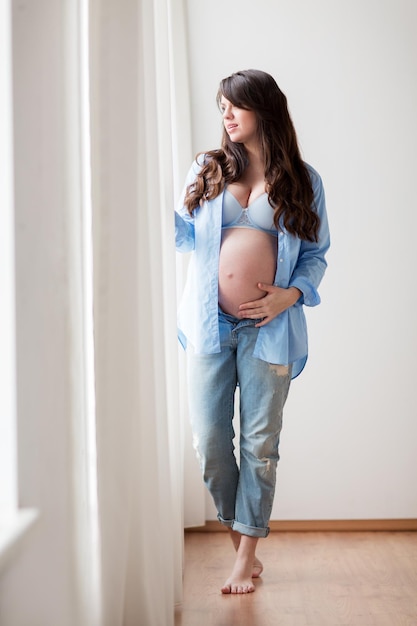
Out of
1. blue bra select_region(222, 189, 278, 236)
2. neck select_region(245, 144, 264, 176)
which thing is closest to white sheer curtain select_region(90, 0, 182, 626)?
blue bra select_region(222, 189, 278, 236)

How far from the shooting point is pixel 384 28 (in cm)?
301

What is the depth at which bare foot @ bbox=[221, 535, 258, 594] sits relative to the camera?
2.26m

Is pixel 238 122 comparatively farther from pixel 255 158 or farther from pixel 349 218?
pixel 349 218

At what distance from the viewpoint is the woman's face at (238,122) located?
2266 millimetres

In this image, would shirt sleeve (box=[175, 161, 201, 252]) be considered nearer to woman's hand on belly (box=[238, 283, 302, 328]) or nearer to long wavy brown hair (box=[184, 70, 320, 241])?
long wavy brown hair (box=[184, 70, 320, 241])

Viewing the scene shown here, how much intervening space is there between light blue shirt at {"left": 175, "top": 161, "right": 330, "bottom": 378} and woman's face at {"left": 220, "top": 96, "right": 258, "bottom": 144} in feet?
0.54

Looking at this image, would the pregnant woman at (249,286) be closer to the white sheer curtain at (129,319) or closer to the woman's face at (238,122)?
the woman's face at (238,122)

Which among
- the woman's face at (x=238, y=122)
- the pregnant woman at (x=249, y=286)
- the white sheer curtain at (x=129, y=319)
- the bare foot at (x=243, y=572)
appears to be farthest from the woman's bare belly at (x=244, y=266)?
the bare foot at (x=243, y=572)

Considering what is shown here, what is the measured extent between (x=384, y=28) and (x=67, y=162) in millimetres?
2224

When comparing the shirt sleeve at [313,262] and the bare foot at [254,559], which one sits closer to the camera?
the shirt sleeve at [313,262]

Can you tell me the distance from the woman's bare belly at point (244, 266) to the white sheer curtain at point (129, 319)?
51 centimetres

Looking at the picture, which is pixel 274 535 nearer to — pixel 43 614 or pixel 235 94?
pixel 235 94

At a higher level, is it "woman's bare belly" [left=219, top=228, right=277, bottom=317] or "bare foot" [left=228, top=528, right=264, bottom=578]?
"woman's bare belly" [left=219, top=228, right=277, bottom=317]

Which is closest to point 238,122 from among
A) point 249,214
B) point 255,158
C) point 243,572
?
point 255,158
